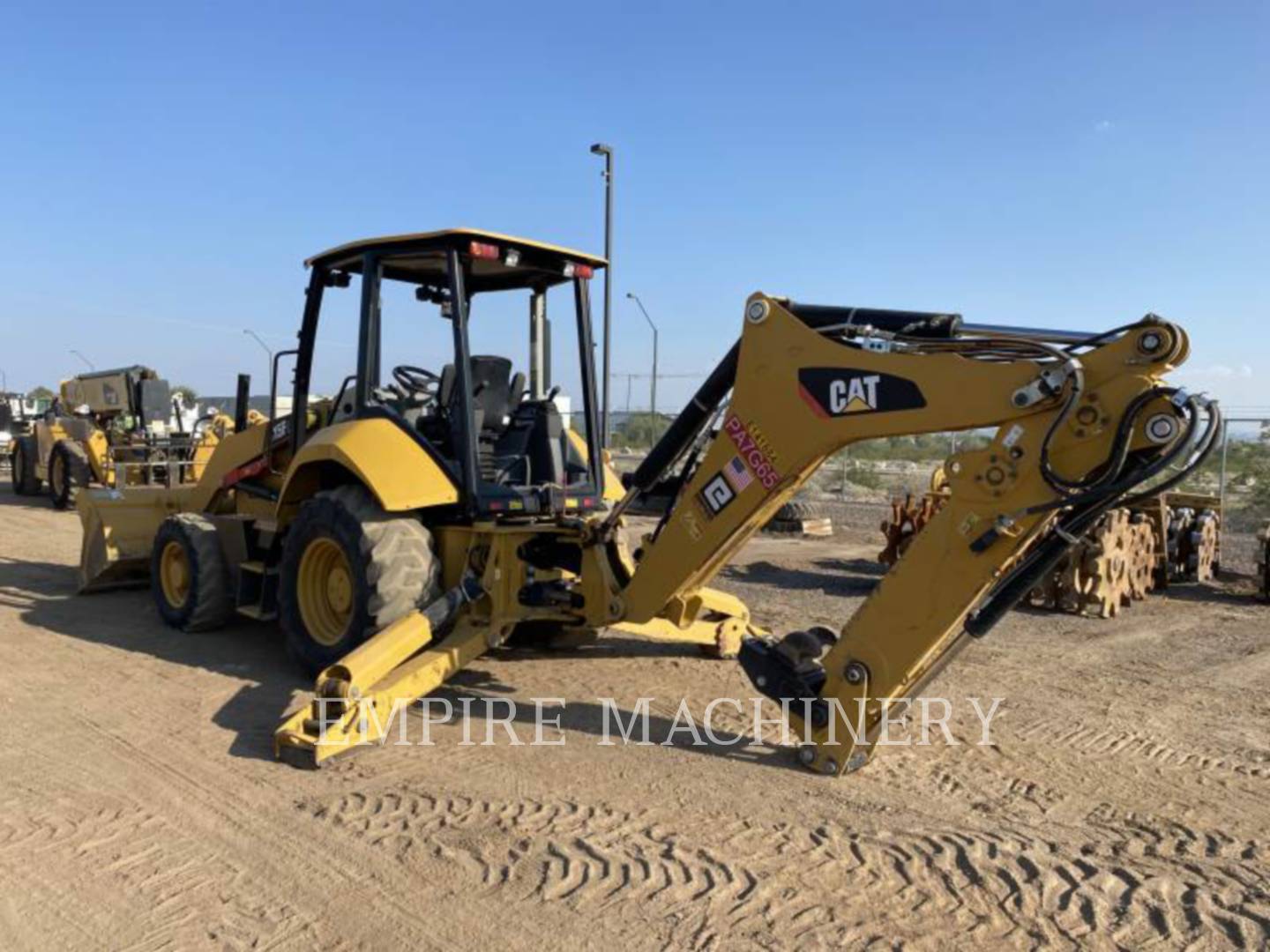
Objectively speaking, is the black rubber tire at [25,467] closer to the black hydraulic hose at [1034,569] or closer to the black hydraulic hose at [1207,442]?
the black hydraulic hose at [1034,569]

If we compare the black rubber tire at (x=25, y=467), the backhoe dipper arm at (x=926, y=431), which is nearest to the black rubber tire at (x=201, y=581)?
the backhoe dipper arm at (x=926, y=431)

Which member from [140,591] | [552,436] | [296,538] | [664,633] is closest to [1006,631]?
[664,633]

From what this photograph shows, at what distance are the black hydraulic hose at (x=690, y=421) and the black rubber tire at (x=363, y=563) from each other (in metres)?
1.41

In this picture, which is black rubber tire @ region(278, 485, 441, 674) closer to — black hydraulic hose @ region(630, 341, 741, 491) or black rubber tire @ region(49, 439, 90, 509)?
black hydraulic hose @ region(630, 341, 741, 491)

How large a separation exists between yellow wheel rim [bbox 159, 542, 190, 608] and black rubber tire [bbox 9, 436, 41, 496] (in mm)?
13192

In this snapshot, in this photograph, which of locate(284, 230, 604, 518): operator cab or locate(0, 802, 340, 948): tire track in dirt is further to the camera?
locate(284, 230, 604, 518): operator cab

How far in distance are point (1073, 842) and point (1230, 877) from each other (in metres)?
0.52

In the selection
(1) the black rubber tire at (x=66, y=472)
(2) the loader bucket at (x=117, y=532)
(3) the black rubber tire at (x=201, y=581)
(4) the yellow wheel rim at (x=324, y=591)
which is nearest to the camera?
(4) the yellow wheel rim at (x=324, y=591)

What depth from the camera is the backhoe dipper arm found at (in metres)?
3.69

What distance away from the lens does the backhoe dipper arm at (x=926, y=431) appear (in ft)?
12.1

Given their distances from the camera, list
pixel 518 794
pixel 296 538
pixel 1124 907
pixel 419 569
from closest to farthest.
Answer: pixel 1124 907 → pixel 518 794 → pixel 419 569 → pixel 296 538

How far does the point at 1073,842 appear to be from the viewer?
148 inches

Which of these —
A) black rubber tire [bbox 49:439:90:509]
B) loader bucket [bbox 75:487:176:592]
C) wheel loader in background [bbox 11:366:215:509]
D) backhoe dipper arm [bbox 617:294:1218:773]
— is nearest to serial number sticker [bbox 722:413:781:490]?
backhoe dipper arm [bbox 617:294:1218:773]

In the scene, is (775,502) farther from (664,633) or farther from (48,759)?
(48,759)
